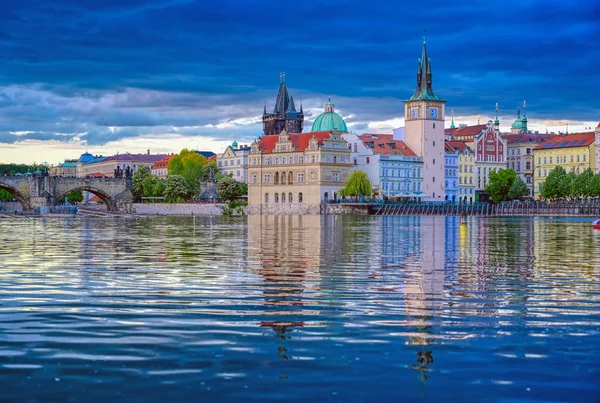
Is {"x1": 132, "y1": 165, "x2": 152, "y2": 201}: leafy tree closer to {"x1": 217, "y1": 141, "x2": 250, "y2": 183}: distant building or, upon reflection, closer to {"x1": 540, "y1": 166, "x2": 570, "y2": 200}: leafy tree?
{"x1": 217, "y1": 141, "x2": 250, "y2": 183}: distant building

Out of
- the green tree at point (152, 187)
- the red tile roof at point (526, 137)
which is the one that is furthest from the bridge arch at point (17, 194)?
the red tile roof at point (526, 137)

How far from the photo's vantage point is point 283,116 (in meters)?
189

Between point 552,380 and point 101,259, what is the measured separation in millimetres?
20521

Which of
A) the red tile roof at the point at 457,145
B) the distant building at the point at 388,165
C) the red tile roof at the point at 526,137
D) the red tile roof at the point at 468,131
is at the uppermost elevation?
the red tile roof at the point at 468,131

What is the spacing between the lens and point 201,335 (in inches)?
539

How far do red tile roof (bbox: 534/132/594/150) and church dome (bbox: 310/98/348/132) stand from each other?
32.7 meters

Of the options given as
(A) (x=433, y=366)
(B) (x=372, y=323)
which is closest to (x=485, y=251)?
(B) (x=372, y=323)

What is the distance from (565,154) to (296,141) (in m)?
42.8

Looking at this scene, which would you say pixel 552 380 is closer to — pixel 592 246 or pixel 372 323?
pixel 372 323

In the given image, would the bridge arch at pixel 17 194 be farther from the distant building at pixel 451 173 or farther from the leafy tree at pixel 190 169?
the distant building at pixel 451 173

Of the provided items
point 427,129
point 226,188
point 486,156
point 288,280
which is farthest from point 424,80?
point 288,280

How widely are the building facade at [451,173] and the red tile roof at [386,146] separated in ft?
25.9

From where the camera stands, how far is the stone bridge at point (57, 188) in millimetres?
131500

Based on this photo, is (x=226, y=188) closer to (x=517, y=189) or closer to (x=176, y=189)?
(x=176, y=189)
